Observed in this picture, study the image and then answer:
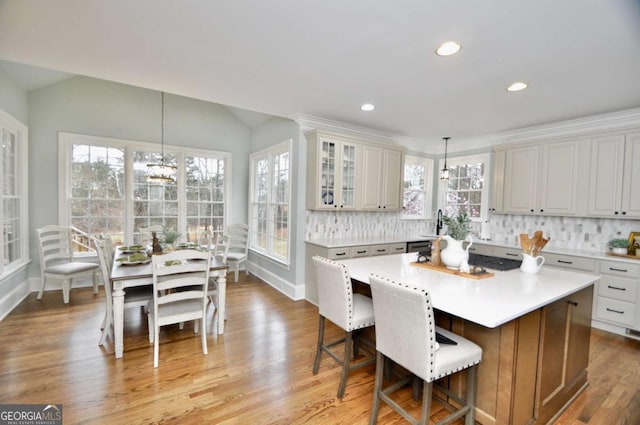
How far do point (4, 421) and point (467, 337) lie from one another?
9.77 ft

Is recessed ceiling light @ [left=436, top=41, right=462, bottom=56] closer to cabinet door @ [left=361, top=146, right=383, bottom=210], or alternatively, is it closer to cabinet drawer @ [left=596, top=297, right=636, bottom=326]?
cabinet door @ [left=361, top=146, right=383, bottom=210]

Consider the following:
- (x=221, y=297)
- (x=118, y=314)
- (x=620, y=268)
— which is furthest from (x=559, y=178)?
(x=118, y=314)

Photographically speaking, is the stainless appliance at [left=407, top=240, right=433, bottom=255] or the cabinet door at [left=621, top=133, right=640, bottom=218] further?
the stainless appliance at [left=407, top=240, right=433, bottom=255]

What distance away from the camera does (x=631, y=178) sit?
11.1ft

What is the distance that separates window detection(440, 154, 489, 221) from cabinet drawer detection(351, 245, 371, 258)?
7.38 ft

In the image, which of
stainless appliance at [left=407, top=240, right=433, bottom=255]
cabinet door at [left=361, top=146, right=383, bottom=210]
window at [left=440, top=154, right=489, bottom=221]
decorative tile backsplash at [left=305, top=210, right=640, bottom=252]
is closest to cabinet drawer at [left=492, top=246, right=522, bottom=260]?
decorative tile backsplash at [left=305, top=210, right=640, bottom=252]

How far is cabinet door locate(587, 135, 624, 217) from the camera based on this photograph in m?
3.46

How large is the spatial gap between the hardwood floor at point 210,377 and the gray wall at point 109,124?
1967 millimetres

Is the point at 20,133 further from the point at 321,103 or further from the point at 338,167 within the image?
the point at 338,167

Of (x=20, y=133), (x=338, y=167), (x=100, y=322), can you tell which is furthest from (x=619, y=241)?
(x=20, y=133)

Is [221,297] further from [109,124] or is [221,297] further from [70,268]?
[109,124]

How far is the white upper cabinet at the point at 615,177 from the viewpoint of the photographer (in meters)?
3.36

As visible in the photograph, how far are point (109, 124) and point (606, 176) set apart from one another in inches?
274

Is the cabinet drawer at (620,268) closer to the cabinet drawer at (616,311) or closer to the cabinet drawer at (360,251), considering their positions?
the cabinet drawer at (616,311)
